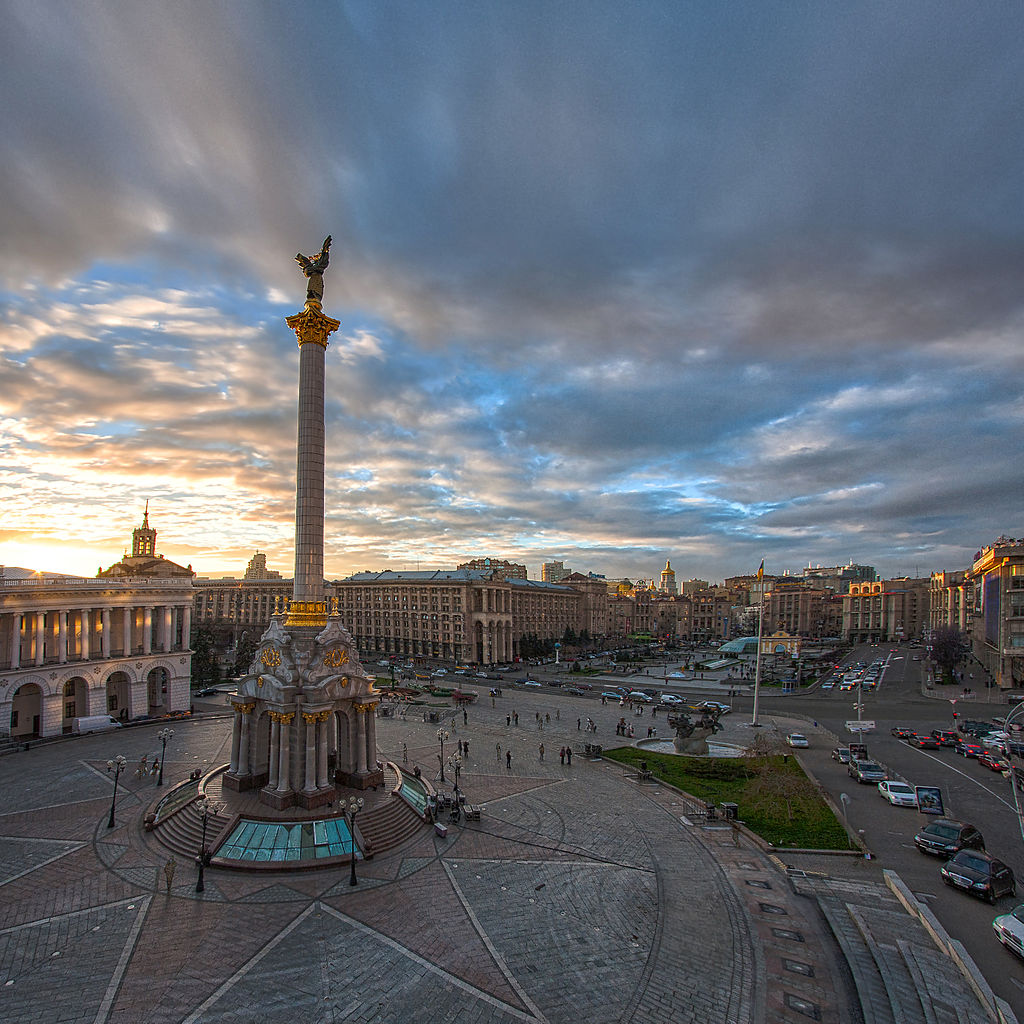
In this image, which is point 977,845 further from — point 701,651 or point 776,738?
point 701,651

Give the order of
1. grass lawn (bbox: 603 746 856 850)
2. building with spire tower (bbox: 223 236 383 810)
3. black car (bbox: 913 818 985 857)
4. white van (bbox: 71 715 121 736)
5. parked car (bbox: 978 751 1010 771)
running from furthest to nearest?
white van (bbox: 71 715 121 736) < parked car (bbox: 978 751 1010 771) < building with spire tower (bbox: 223 236 383 810) < grass lawn (bbox: 603 746 856 850) < black car (bbox: 913 818 985 857)

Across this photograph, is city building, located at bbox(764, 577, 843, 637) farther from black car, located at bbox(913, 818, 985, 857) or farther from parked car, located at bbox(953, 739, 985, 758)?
black car, located at bbox(913, 818, 985, 857)

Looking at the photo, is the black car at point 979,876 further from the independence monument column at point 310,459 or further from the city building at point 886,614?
the city building at point 886,614

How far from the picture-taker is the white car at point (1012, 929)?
17.5m

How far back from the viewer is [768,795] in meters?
29.3

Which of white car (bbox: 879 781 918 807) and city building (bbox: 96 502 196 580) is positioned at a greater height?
city building (bbox: 96 502 196 580)

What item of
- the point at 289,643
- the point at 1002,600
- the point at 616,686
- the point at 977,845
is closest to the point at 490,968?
the point at 289,643

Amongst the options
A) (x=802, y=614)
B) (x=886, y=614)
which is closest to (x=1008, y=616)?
(x=886, y=614)

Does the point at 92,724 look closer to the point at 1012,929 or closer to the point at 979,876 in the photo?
the point at 979,876

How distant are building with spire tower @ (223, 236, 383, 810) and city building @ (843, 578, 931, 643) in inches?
7003

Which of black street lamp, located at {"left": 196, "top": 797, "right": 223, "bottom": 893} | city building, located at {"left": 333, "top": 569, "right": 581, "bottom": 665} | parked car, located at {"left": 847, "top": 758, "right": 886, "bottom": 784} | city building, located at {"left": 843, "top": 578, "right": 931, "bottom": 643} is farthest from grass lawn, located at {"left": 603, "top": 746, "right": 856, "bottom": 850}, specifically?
city building, located at {"left": 843, "top": 578, "right": 931, "bottom": 643}

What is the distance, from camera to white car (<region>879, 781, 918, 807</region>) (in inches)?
1221

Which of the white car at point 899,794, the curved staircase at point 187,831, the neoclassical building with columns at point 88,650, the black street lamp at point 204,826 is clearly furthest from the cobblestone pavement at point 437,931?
the neoclassical building with columns at point 88,650

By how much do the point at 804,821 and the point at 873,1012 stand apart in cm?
1461
